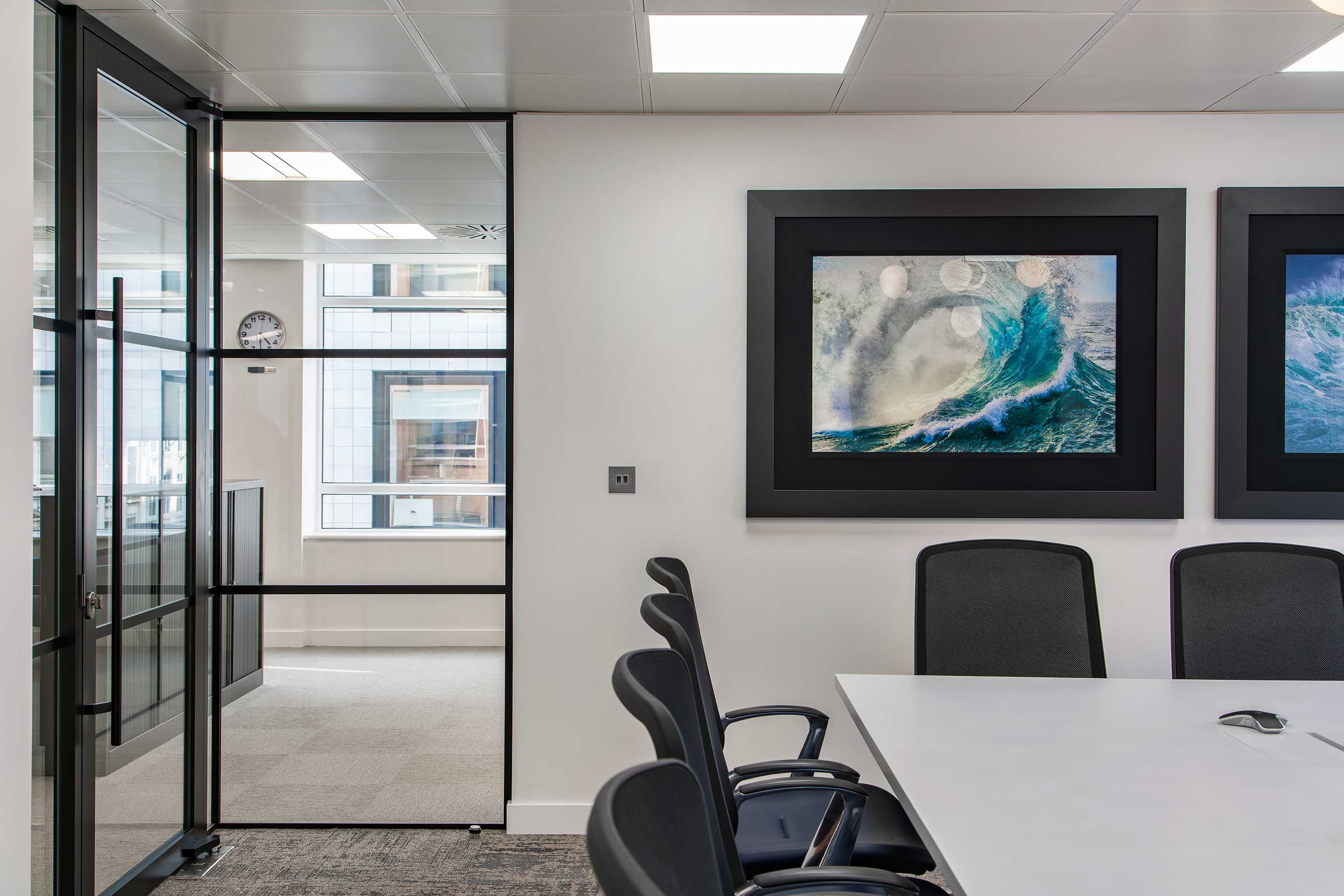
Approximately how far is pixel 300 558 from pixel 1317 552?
3.55m

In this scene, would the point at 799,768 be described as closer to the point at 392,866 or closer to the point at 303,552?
the point at 392,866

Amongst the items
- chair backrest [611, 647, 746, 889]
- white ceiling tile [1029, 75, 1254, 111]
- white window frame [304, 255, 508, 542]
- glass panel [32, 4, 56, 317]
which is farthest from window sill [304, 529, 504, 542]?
white ceiling tile [1029, 75, 1254, 111]

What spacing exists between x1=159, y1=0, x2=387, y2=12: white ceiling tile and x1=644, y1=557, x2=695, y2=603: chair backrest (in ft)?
5.88

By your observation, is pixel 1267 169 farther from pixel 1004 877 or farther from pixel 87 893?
pixel 87 893

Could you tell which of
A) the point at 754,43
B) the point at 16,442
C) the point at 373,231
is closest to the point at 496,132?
the point at 373,231

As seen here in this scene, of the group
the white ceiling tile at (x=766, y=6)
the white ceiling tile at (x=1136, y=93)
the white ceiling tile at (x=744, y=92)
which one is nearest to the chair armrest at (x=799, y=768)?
the white ceiling tile at (x=766, y=6)

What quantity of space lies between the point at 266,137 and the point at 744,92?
6.09 feet

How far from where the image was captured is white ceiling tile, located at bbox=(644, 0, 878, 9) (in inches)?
95.9

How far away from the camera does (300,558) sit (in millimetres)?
3342

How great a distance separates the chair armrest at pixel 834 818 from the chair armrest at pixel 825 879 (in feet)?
0.68

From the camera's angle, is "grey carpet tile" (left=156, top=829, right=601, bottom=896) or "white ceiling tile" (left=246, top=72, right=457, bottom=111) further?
"white ceiling tile" (left=246, top=72, right=457, bottom=111)

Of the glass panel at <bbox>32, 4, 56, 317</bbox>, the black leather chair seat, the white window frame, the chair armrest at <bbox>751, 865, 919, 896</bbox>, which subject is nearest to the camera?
the chair armrest at <bbox>751, 865, 919, 896</bbox>

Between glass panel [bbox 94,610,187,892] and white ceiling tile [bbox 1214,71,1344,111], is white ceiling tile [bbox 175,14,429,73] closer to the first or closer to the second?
glass panel [bbox 94,610,187,892]

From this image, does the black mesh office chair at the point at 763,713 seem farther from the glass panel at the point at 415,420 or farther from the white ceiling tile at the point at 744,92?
the white ceiling tile at the point at 744,92
